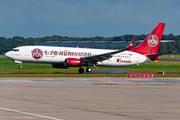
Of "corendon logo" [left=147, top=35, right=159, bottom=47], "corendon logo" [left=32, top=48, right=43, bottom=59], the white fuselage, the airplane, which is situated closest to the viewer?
"corendon logo" [left=32, top=48, right=43, bottom=59]

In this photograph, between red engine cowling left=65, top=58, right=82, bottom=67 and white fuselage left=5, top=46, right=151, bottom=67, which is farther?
white fuselage left=5, top=46, right=151, bottom=67

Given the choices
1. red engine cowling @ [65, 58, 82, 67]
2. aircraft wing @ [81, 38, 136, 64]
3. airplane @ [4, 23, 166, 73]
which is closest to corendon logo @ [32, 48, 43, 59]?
airplane @ [4, 23, 166, 73]

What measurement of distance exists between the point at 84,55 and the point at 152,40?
14.3 m

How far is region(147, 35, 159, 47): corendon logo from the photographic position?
57938 mm

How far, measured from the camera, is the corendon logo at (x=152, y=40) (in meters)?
57.9

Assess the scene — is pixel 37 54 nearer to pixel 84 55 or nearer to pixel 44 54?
pixel 44 54

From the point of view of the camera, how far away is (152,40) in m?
58.0

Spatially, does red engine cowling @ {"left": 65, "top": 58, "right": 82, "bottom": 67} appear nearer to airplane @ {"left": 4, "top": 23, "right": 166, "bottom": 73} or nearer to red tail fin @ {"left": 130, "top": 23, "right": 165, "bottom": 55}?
airplane @ {"left": 4, "top": 23, "right": 166, "bottom": 73}

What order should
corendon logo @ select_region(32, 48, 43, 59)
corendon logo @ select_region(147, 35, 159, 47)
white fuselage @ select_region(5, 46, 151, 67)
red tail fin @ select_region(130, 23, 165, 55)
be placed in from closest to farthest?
corendon logo @ select_region(32, 48, 43, 59)
white fuselage @ select_region(5, 46, 151, 67)
red tail fin @ select_region(130, 23, 165, 55)
corendon logo @ select_region(147, 35, 159, 47)

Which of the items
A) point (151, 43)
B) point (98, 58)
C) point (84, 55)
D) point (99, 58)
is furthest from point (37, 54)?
point (151, 43)

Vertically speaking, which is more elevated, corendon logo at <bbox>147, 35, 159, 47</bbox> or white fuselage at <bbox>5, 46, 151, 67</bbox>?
corendon logo at <bbox>147, 35, 159, 47</bbox>
